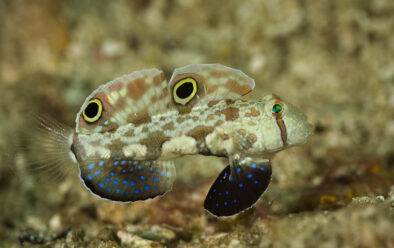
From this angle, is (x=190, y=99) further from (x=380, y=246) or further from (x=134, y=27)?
(x=134, y=27)

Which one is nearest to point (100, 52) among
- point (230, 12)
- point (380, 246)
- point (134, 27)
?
point (134, 27)

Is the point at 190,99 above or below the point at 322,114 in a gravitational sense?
above

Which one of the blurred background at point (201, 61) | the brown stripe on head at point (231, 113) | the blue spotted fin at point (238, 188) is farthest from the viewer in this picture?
the blurred background at point (201, 61)

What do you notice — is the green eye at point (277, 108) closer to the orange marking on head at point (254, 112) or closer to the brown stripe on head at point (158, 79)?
the orange marking on head at point (254, 112)

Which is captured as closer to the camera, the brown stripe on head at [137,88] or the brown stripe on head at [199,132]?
the brown stripe on head at [137,88]

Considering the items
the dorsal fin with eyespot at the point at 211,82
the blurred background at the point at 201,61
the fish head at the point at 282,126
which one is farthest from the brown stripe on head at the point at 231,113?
the blurred background at the point at 201,61

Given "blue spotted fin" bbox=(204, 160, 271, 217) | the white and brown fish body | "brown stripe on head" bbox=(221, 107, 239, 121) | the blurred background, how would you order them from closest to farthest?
"blue spotted fin" bbox=(204, 160, 271, 217)
the white and brown fish body
"brown stripe on head" bbox=(221, 107, 239, 121)
the blurred background

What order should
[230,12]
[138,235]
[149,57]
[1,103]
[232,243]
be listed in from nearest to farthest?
[232,243]
[138,235]
[1,103]
[149,57]
[230,12]

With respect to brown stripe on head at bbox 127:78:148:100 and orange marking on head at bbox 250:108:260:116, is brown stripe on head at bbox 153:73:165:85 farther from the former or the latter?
orange marking on head at bbox 250:108:260:116

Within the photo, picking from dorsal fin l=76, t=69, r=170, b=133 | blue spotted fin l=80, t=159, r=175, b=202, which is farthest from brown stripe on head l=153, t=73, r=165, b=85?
blue spotted fin l=80, t=159, r=175, b=202
